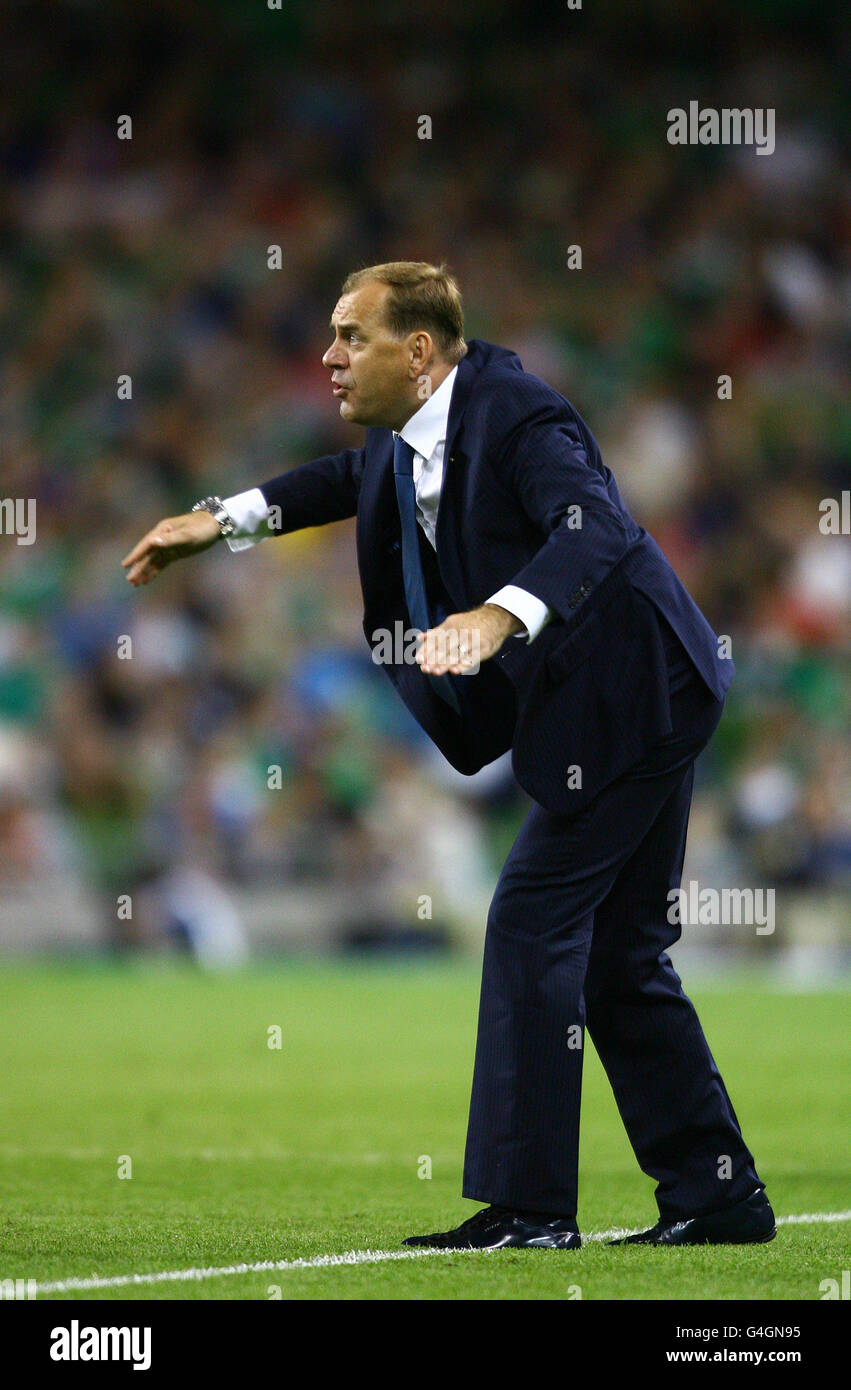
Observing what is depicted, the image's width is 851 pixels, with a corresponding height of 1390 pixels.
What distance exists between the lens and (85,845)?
13.7 meters

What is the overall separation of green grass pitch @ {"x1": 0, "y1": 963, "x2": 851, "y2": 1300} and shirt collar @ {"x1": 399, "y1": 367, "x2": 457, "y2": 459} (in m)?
1.78

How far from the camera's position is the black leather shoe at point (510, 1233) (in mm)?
4125

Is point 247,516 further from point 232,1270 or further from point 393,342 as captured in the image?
point 232,1270

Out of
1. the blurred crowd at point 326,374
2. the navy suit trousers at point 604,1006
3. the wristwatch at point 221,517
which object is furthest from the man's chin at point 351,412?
the blurred crowd at point 326,374

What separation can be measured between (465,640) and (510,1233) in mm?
1333

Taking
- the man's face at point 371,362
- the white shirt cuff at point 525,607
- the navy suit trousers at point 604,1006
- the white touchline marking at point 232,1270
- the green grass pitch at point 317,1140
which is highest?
the man's face at point 371,362

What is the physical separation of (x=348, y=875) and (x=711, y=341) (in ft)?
19.3

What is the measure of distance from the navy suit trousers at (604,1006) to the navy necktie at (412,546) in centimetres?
37

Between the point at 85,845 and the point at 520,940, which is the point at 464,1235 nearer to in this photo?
the point at 520,940

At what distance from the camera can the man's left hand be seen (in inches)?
143

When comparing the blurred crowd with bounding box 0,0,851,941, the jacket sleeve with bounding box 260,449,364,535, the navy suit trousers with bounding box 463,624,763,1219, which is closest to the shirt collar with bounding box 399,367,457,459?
the jacket sleeve with bounding box 260,449,364,535

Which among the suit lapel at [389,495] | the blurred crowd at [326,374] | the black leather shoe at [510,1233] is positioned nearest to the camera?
the black leather shoe at [510,1233]

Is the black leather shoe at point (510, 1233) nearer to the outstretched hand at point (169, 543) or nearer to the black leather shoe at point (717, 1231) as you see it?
the black leather shoe at point (717, 1231)
